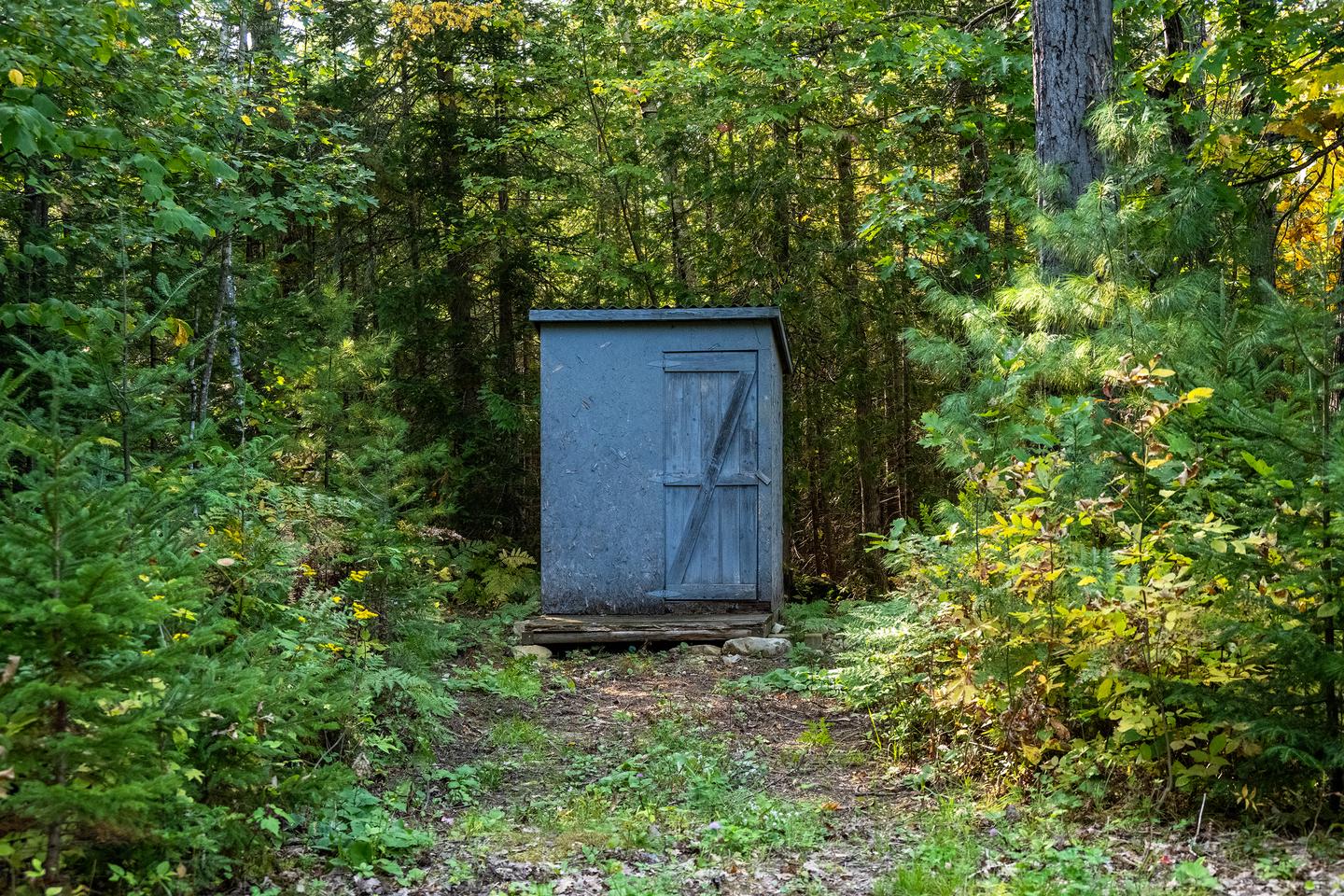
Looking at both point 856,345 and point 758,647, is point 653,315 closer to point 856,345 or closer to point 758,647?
point 758,647

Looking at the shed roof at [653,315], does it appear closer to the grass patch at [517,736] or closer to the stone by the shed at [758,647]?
the stone by the shed at [758,647]

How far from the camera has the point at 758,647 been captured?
8266mm

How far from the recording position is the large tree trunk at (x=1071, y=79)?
708cm

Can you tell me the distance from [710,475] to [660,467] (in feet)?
1.53

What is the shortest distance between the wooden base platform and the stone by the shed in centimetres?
14

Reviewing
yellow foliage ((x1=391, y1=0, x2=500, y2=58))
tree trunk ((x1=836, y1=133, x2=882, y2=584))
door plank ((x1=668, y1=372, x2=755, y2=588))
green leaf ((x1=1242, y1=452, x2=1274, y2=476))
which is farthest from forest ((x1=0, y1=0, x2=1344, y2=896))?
tree trunk ((x1=836, y1=133, x2=882, y2=584))

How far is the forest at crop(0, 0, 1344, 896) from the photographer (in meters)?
3.32

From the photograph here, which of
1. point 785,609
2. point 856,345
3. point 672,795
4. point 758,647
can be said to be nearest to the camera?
point 672,795

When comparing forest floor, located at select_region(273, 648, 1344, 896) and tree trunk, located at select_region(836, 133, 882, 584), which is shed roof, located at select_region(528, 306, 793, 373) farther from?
tree trunk, located at select_region(836, 133, 882, 584)

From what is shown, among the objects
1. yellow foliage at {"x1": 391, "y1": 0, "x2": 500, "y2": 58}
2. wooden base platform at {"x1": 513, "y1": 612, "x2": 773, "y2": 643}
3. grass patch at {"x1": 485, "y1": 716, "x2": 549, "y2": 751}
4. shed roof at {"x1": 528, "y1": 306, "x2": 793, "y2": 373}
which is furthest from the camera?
yellow foliage at {"x1": 391, "y1": 0, "x2": 500, "y2": 58}

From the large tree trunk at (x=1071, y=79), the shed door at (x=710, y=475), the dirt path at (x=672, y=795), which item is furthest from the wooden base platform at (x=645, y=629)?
the large tree trunk at (x=1071, y=79)

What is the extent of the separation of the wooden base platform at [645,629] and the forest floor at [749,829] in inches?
84.7

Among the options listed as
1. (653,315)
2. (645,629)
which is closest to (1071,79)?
(653,315)

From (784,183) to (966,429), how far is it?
7.99 m
